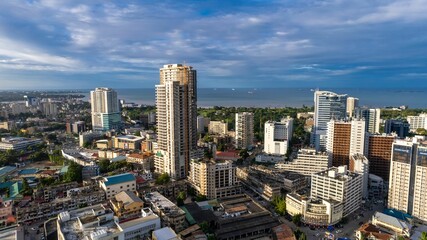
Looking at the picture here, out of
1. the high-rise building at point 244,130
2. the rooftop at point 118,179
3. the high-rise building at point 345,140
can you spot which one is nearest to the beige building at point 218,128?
the high-rise building at point 244,130

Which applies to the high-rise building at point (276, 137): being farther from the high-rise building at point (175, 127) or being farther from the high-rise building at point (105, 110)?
the high-rise building at point (105, 110)

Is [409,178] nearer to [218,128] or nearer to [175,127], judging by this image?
[175,127]

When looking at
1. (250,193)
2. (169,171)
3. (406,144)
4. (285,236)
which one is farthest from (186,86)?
(406,144)

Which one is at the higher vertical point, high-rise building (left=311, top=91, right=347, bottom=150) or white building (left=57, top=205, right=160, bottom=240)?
high-rise building (left=311, top=91, right=347, bottom=150)

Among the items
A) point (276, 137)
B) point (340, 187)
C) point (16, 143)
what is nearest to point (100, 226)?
point (340, 187)

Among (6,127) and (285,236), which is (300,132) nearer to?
(285,236)

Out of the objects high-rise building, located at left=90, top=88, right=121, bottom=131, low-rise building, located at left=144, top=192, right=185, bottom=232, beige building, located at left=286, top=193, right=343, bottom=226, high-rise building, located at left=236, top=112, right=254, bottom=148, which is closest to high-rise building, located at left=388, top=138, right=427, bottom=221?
beige building, located at left=286, top=193, right=343, bottom=226

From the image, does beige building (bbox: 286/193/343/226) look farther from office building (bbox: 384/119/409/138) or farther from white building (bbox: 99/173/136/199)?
office building (bbox: 384/119/409/138)
